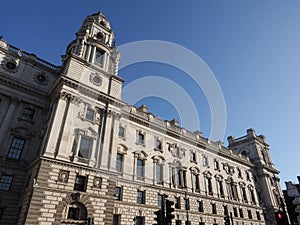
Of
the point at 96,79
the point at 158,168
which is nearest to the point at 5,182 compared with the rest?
the point at 96,79

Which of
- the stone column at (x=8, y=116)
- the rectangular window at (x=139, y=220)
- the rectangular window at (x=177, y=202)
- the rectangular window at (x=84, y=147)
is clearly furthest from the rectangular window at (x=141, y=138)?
the stone column at (x=8, y=116)

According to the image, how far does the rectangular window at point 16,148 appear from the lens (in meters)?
22.3

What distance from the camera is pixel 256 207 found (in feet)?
149

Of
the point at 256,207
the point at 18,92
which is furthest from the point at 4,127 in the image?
the point at 256,207

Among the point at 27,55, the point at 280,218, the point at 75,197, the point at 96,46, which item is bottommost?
the point at 280,218

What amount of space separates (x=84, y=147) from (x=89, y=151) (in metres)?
0.74

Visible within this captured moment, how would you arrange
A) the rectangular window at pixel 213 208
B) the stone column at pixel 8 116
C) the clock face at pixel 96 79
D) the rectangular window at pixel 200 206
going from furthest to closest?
1. the rectangular window at pixel 213 208
2. the rectangular window at pixel 200 206
3. the clock face at pixel 96 79
4. the stone column at pixel 8 116

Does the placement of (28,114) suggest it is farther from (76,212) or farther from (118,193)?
(118,193)

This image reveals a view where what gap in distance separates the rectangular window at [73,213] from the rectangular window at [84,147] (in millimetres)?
5402

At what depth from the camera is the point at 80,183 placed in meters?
21.4

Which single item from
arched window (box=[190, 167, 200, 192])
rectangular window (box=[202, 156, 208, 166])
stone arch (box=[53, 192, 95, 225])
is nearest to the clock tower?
stone arch (box=[53, 192, 95, 225])

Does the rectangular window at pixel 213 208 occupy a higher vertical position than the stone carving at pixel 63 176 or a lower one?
lower

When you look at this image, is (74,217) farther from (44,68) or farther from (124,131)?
(44,68)

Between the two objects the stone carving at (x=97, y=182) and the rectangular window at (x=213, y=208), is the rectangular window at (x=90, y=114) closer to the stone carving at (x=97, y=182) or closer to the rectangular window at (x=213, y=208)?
the stone carving at (x=97, y=182)
